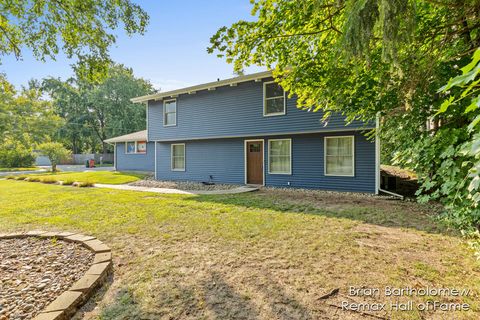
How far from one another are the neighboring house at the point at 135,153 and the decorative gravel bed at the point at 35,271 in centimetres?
1441

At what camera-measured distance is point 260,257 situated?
3.41 metres

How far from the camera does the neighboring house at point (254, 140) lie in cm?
911

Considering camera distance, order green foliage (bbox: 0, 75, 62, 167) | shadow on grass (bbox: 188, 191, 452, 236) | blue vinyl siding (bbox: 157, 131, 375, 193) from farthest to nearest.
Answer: green foliage (bbox: 0, 75, 62, 167) < blue vinyl siding (bbox: 157, 131, 375, 193) < shadow on grass (bbox: 188, 191, 452, 236)

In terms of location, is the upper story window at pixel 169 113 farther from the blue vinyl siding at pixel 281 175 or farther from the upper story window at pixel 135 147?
the upper story window at pixel 135 147

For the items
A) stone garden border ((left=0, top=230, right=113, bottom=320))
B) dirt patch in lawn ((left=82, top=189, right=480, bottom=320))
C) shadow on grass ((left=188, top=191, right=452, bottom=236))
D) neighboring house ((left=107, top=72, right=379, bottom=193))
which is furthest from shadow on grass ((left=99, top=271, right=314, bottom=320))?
neighboring house ((left=107, top=72, right=379, bottom=193))

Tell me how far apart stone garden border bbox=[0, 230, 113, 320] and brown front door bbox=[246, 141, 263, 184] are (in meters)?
7.94

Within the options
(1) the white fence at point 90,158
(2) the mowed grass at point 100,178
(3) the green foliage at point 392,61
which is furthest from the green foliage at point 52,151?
(3) the green foliage at point 392,61

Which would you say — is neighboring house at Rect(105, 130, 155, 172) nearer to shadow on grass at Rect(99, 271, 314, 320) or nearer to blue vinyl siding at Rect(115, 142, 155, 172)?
blue vinyl siding at Rect(115, 142, 155, 172)

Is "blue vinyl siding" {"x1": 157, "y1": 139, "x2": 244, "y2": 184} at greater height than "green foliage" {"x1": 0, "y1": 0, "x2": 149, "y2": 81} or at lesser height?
lesser

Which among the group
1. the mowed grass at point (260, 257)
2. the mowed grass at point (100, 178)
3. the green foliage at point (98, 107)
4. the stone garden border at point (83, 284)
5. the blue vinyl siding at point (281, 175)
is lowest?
the mowed grass at point (260, 257)

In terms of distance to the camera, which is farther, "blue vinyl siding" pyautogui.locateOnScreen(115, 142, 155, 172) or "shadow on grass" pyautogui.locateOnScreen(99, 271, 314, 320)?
"blue vinyl siding" pyautogui.locateOnScreen(115, 142, 155, 172)

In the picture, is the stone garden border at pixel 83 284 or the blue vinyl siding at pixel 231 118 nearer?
the stone garden border at pixel 83 284

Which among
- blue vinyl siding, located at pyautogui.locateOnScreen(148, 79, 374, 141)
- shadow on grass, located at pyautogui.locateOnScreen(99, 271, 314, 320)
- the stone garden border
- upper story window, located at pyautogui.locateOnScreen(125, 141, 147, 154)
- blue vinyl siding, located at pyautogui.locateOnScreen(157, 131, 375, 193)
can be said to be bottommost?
shadow on grass, located at pyautogui.locateOnScreen(99, 271, 314, 320)

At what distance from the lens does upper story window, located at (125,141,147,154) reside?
18.5 metres
